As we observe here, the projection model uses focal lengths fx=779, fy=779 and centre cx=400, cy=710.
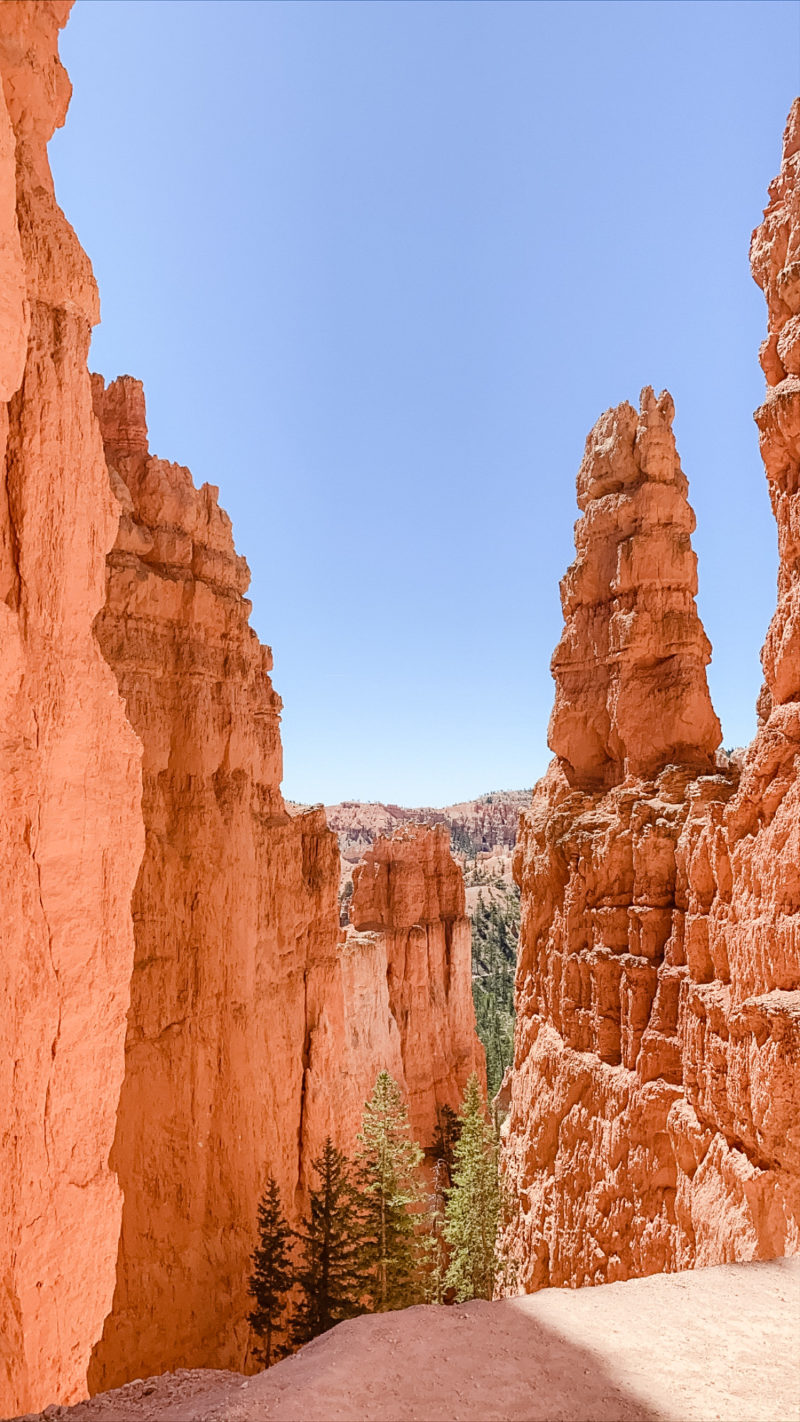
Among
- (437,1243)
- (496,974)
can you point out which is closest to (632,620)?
(437,1243)

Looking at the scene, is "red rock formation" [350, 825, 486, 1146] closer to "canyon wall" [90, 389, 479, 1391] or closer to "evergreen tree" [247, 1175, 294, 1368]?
"canyon wall" [90, 389, 479, 1391]

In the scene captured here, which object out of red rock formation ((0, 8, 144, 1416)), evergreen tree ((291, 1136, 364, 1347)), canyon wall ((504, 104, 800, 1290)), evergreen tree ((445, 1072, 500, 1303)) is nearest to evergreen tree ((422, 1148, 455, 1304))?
evergreen tree ((445, 1072, 500, 1303))

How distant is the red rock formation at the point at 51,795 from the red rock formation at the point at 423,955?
2837 centimetres

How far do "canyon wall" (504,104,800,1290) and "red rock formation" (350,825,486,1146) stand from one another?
54.7 feet

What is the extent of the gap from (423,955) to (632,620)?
79.7 ft

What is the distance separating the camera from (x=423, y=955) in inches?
1468

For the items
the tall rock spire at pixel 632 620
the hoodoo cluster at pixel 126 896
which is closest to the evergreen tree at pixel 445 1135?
the hoodoo cluster at pixel 126 896

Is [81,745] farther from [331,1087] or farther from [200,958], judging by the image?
[331,1087]

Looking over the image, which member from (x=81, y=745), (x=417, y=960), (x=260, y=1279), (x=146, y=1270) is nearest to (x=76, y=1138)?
(x=81, y=745)

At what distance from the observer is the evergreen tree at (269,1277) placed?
1448 centimetres

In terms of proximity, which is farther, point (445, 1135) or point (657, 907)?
point (445, 1135)

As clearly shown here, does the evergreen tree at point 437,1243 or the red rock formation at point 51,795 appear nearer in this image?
the red rock formation at point 51,795

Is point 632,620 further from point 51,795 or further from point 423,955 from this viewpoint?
point 423,955

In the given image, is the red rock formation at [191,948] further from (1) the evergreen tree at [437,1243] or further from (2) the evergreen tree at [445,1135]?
(2) the evergreen tree at [445,1135]
